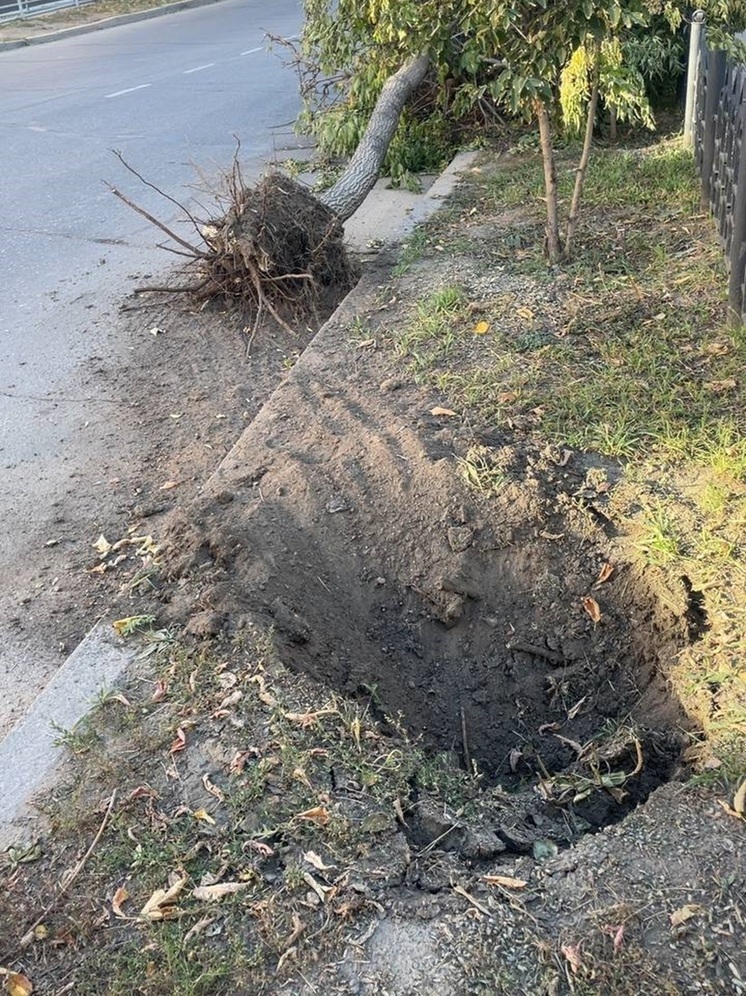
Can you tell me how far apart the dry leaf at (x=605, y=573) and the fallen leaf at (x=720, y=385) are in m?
1.15

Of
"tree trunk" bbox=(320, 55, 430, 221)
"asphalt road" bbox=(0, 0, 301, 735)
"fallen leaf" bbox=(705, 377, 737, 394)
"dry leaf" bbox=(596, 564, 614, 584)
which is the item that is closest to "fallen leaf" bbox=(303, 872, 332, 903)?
"asphalt road" bbox=(0, 0, 301, 735)

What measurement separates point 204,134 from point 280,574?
26.5 ft

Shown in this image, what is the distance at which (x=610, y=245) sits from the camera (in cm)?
552

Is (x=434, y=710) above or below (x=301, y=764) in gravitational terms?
below

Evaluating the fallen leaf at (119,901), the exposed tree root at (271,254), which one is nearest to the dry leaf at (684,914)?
the fallen leaf at (119,901)

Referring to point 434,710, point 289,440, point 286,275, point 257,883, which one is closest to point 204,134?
point 286,275

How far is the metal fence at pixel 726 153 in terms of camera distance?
4.52m

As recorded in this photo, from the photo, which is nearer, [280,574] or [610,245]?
[280,574]

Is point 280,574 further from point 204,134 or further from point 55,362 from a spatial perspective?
point 204,134

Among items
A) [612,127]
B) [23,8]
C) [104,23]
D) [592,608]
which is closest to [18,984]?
[592,608]

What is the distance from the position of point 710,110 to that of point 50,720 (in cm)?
508

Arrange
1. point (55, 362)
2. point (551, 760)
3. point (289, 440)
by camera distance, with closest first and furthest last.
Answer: point (551, 760), point (289, 440), point (55, 362)

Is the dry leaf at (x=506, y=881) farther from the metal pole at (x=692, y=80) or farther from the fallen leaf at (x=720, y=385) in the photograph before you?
the metal pole at (x=692, y=80)

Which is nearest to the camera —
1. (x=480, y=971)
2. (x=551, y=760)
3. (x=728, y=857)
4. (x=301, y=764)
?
(x=480, y=971)
